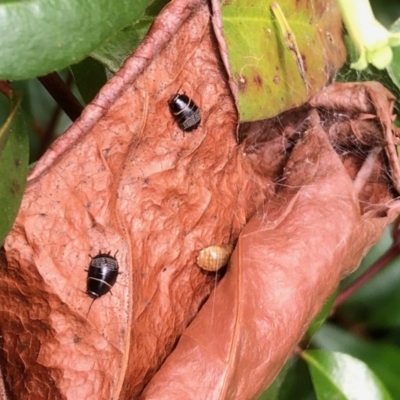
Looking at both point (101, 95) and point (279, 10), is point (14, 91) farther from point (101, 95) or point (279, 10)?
point (279, 10)

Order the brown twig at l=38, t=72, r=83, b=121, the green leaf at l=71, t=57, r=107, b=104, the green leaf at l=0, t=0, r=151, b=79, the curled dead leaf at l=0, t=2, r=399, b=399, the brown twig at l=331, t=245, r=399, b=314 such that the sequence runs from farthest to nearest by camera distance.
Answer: the brown twig at l=331, t=245, r=399, b=314 → the green leaf at l=71, t=57, r=107, b=104 → the brown twig at l=38, t=72, r=83, b=121 → the curled dead leaf at l=0, t=2, r=399, b=399 → the green leaf at l=0, t=0, r=151, b=79

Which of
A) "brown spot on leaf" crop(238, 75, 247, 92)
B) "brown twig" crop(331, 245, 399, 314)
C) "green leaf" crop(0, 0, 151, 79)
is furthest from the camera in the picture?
"brown twig" crop(331, 245, 399, 314)

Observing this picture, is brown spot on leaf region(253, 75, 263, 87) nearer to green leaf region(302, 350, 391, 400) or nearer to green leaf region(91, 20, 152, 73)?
green leaf region(91, 20, 152, 73)

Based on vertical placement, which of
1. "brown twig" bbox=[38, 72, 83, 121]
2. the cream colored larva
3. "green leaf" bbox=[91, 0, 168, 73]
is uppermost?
"green leaf" bbox=[91, 0, 168, 73]

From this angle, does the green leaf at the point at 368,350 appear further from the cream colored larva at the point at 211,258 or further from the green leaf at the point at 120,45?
the green leaf at the point at 120,45

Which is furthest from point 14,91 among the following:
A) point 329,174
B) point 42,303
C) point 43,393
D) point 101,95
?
point 329,174

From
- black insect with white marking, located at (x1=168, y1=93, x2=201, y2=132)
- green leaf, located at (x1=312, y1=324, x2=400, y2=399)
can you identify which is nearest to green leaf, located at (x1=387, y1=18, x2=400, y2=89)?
black insect with white marking, located at (x1=168, y1=93, x2=201, y2=132)

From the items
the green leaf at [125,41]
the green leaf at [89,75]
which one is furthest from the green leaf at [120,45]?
the green leaf at [89,75]
